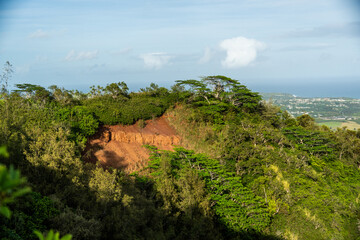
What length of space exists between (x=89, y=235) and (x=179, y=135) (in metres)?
14.9

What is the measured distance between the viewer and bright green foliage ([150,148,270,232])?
1560 centimetres

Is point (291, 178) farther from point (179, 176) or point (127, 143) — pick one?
point (127, 143)

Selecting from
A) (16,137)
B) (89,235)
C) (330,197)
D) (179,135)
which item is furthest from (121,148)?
(330,197)

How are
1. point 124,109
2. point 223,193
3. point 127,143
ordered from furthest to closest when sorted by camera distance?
point 124,109 < point 127,143 < point 223,193

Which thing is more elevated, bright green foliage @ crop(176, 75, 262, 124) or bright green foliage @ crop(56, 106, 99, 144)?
bright green foliage @ crop(176, 75, 262, 124)

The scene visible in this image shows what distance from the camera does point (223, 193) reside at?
16.7 m

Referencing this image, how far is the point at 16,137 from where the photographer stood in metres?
12.3

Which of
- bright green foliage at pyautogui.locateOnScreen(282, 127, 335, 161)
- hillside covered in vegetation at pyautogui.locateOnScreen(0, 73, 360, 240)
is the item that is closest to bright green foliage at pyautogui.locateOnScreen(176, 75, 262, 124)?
hillside covered in vegetation at pyautogui.locateOnScreen(0, 73, 360, 240)

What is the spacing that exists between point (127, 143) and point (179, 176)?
686 cm

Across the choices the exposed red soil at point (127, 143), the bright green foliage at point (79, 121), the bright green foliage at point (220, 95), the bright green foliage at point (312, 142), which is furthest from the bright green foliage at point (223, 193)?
the bright green foliage at point (312, 142)

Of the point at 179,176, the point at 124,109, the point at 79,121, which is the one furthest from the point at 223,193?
the point at 79,121

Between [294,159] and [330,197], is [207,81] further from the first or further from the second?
[330,197]

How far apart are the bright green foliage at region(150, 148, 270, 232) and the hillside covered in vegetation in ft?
0.24

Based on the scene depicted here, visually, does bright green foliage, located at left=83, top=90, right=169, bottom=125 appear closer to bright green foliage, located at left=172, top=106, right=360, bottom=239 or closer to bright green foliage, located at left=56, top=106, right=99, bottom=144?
bright green foliage, located at left=56, top=106, right=99, bottom=144
